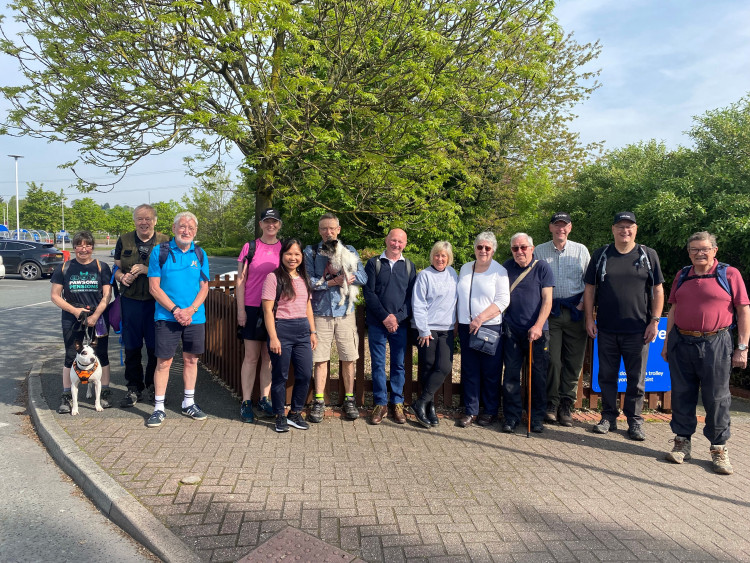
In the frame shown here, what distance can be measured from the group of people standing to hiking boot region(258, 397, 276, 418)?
1 cm

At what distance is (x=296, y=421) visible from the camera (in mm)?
4875

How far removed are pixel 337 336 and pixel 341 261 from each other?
0.76 meters

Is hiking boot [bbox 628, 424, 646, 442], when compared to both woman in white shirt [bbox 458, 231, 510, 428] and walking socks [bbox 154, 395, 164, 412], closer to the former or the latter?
woman in white shirt [bbox 458, 231, 510, 428]

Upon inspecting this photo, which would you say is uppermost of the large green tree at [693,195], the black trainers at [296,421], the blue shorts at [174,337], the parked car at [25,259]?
the large green tree at [693,195]

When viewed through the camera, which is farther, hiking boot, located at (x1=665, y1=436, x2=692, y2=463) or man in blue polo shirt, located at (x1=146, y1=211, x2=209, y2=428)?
man in blue polo shirt, located at (x1=146, y1=211, x2=209, y2=428)

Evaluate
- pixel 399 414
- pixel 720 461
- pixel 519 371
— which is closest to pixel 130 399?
pixel 399 414

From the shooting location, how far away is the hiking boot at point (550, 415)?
527 centimetres

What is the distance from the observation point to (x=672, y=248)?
7.47m

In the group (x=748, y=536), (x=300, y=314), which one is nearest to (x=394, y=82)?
(x=300, y=314)

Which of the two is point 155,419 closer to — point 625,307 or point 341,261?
point 341,261

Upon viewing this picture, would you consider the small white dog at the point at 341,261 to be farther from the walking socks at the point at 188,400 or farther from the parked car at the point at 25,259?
the parked car at the point at 25,259

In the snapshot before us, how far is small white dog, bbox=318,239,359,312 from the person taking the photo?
4910 mm

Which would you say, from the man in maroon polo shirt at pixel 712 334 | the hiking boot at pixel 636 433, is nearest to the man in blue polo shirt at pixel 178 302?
the hiking boot at pixel 636 433

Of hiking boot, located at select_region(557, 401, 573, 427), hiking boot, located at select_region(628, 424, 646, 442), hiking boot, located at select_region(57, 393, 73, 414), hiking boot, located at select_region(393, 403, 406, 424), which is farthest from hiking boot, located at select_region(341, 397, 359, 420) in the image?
hiking boot, located at select_region(57, 393, 73, 414)
